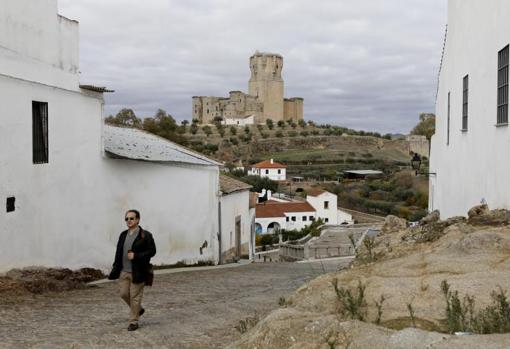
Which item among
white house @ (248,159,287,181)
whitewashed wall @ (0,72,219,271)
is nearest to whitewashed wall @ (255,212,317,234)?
white house @ (248,159,287,181)

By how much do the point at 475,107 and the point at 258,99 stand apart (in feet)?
350

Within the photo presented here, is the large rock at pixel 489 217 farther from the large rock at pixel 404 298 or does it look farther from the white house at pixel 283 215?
the white house at pixel 283 215

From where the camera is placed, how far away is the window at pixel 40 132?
10570 millimetres

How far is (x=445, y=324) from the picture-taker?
437 centimetres

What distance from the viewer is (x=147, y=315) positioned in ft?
25.3

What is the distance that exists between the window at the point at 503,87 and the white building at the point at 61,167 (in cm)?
756

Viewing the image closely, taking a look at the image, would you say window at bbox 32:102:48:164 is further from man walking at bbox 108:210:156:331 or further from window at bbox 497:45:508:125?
window at bbox 497:45:508:125

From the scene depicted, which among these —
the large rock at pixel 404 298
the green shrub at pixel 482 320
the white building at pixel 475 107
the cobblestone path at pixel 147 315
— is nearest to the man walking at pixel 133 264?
the cobblestone path at pixel 147 315

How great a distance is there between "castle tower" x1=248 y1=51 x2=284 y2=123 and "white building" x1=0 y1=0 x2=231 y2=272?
10272cm

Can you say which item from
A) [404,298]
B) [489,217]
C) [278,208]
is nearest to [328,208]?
[278,208]

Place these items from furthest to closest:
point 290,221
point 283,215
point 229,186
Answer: point 290,221
point 283,215
point 229,186

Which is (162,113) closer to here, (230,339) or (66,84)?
(66,84)

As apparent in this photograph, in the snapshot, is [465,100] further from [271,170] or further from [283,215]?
[271,170]

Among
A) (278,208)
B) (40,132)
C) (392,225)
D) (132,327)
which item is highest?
(40,132)
